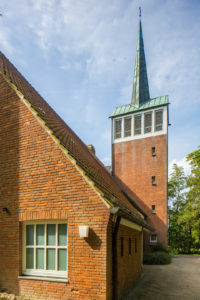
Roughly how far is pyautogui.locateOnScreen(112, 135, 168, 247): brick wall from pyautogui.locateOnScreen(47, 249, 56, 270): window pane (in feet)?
50.4

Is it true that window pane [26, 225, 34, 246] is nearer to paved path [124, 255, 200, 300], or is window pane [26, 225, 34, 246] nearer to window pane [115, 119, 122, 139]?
paved path [124, 255, 200, 300]

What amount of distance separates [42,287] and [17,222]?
6.06 feet

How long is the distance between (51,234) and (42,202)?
Answer: 92 centimetres

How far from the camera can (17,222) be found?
6.64m

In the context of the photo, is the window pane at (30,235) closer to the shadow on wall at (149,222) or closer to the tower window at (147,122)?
the shadow on wall at (149,222)

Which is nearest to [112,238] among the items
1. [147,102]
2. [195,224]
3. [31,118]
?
[31,118]

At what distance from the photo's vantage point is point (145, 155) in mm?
21484

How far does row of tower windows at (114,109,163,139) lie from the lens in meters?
21.5

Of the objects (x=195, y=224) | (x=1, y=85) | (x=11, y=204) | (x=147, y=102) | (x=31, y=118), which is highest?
(x=147, y=102)

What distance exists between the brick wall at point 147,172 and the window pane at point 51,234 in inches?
607

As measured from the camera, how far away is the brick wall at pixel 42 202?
5.58 meters

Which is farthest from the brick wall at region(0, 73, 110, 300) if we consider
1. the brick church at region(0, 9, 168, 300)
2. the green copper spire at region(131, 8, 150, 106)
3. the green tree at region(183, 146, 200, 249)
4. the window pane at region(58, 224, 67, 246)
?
the green tree at region(183, 146, 200, 249)

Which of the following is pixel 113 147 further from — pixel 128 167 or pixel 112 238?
pixel 112 238

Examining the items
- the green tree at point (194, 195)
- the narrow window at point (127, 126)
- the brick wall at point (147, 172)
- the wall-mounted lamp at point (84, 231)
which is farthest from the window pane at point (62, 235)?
the green tree at point (194, 195)
